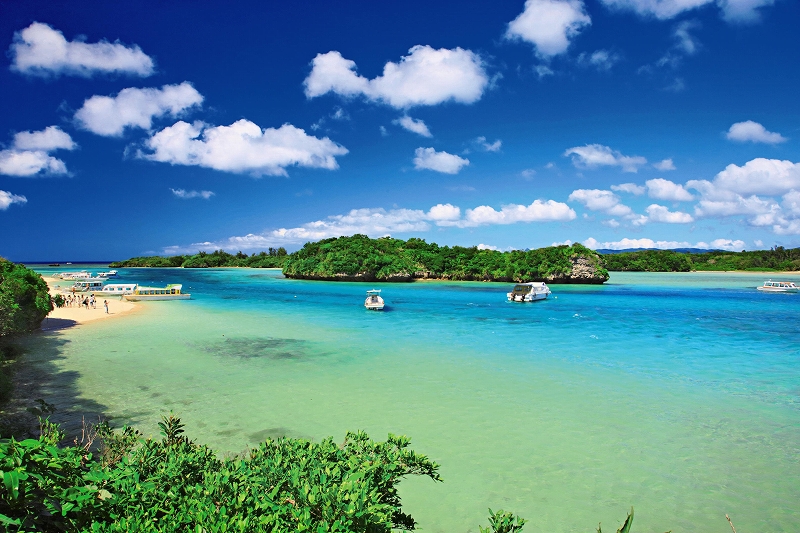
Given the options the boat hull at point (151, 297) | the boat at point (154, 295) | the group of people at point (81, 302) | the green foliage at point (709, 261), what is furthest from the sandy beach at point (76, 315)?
the green foliage at point (709, 261)

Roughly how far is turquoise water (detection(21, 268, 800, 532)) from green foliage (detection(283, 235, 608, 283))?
4419 cm

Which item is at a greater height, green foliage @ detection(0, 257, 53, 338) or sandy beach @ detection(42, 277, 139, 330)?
green foliage @ detection(0, 257, 53, 338)

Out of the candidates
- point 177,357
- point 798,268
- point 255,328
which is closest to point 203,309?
point 255,328

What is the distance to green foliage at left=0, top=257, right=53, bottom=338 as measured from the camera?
48.1ft

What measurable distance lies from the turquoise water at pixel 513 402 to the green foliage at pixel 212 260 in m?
135

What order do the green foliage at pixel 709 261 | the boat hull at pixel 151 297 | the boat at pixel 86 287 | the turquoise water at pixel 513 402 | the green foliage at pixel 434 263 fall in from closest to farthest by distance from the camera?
the turquoise water at pixel 513 402
the boat hull at pixel 151 297
the boat at pixel 86 287
the green foliage at pixel 434 263
the green foliage at pixel 709 261

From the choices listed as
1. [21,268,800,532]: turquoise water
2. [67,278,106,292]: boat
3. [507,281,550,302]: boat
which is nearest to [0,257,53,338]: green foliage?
[21,268,800,532]: turquoise water

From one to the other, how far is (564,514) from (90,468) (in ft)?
19.7

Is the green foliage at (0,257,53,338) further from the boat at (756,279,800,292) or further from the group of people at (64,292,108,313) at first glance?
the boat at (756,279,800,292)

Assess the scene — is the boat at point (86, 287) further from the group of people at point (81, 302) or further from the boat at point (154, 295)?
the group of people at point (81, 302)

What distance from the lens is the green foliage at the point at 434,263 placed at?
67438 millimetres

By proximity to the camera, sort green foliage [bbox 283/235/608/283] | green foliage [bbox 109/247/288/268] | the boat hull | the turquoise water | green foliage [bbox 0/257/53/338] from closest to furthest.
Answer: the turquoise water < green foliage [bbox 0/257/53/338] < the boat hull < green foliage [bbox 283/235/608/283] < green foliage [bbox 109/247/288/268]

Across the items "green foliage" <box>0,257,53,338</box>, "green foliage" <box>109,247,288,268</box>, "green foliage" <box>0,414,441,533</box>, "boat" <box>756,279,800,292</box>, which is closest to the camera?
"green foliage" <box>0,414,441,533</box>

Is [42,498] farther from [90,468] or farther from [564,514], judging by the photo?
[564,514]
